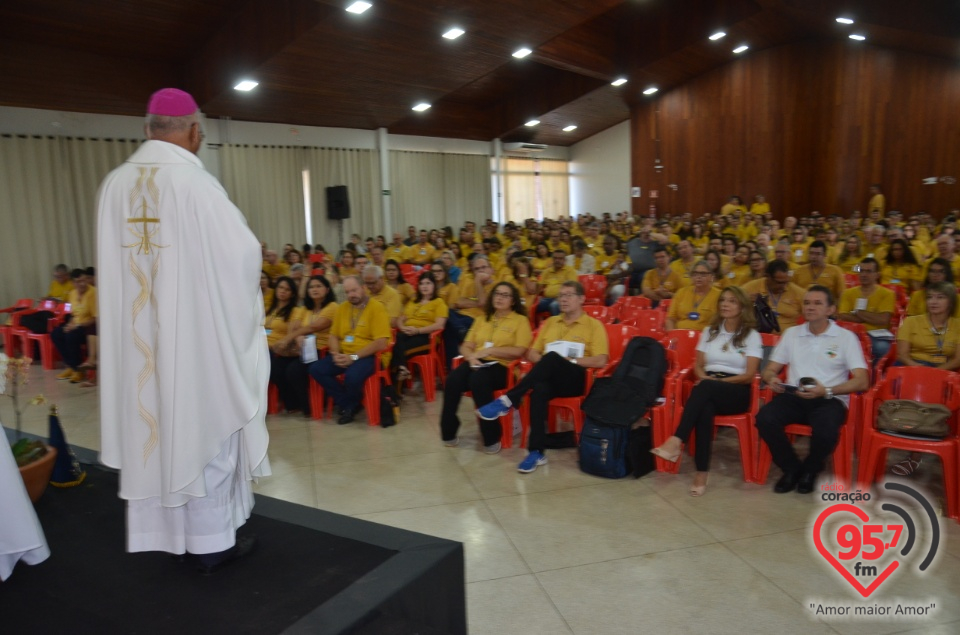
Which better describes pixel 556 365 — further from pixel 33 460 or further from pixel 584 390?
pixel 33 460

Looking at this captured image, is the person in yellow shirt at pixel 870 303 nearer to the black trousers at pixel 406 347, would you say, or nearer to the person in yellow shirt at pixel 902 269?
the person in yellow shirt at pixel 902 269

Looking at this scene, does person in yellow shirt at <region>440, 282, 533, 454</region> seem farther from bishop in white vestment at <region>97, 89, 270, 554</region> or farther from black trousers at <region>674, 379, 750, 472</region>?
bishop in white vestment at <region>97, 89, 270, 554</region>

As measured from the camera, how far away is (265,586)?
6.01 feet

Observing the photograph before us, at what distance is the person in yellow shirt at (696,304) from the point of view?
4.82 metres

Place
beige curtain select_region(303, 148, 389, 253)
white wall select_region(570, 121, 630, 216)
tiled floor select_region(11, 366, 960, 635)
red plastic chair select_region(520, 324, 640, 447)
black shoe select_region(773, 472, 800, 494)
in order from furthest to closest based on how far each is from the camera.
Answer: white wall select_region(570, 121, 630, 216) < beige curtain select_region(303, 148, 389, 253) < red plastic chair select_region(520, 324, 640, 447) < black shoe select_region(773, 472, 800, 494) < tiled floor select_region(11, 366, 960, 635)

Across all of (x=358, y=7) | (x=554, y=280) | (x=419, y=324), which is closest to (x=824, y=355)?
(x=419, y=324)

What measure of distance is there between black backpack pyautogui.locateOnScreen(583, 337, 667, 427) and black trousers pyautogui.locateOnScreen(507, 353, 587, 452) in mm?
173

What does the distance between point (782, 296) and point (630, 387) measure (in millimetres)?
1913

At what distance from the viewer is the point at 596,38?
12.1 meters

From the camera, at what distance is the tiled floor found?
231cm

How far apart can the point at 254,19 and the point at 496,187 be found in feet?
32.7

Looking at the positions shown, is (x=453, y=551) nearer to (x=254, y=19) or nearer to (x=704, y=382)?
(x=704, y=382)

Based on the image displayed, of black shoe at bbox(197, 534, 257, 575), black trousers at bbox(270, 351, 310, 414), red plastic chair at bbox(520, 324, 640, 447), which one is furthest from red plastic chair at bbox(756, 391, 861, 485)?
black trousers at bbox(270, 351, 310, 414)

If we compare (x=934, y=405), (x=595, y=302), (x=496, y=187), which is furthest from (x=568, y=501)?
(x=496, y=187)
